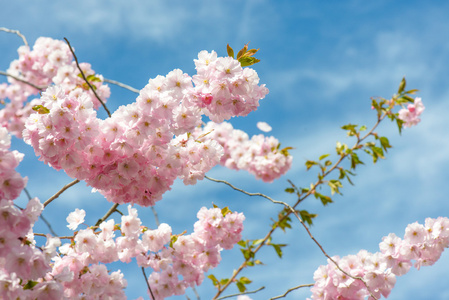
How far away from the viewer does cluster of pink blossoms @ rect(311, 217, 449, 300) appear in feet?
10.5

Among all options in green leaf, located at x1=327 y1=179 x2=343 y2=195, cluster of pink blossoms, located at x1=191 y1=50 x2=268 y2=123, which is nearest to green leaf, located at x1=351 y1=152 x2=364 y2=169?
green leaf, located at x1=327 y1=179 x2=343 y2=195

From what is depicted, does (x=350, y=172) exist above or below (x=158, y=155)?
above

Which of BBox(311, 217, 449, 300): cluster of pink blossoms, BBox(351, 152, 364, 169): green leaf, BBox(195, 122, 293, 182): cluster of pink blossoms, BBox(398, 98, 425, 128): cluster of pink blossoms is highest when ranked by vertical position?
BBox(195, 122, 293, 182): cluster of pink blossoms

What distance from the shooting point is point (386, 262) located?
10.8 ft

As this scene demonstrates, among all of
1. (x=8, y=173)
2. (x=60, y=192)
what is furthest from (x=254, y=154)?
(x=8, y=173)

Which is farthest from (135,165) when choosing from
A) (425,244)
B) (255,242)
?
(255,242)

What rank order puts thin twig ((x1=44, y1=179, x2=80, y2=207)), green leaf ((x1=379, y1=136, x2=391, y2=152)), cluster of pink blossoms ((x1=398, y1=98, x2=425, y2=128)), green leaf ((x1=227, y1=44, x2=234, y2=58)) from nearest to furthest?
green leaf ((x1=227, y1=44, x2=234, y2=58)), thin twig ((x1=44, y1=179, x2=80, y2=207)), green leaf ((x1=379, y1=136, x2=391, y2=152)), cluster of pink blossoms ((x1=398, y1=98, x2=425, y2=128))

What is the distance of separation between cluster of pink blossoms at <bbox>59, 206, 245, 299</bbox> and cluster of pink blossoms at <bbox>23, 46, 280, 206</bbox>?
520 millimetres

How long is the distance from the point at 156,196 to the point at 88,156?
1.58ft

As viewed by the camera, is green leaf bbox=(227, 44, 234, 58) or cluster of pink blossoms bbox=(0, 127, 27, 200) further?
green leaf bbox=(227, 44, 234, 58)

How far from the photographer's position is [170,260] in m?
3.28

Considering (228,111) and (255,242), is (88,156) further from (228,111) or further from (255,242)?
(255,242)

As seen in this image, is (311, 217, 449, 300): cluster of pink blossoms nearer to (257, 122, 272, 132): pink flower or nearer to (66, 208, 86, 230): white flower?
(66, 208, 86, 230): white flower

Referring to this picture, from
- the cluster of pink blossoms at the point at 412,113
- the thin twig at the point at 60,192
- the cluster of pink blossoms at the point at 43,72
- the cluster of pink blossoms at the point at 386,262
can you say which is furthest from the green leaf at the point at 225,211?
the cluster of pink blossoms at the point at 412,113
